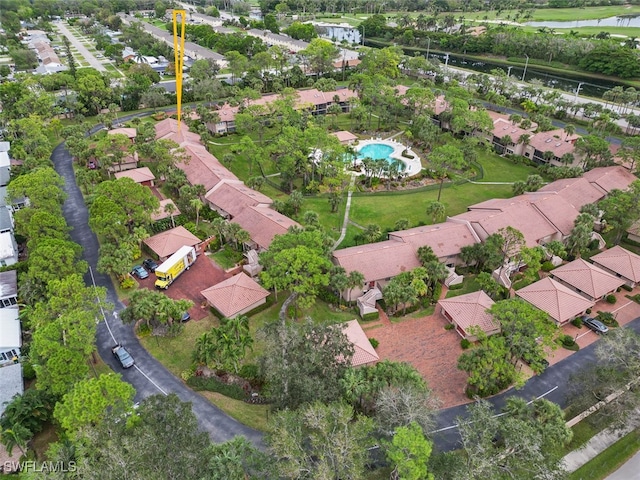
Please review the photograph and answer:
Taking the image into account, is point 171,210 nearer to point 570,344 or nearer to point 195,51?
point 570,344

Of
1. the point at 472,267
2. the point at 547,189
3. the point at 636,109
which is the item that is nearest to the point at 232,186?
the point at 472,267

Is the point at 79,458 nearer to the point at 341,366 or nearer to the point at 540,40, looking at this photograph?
the point at 341,366

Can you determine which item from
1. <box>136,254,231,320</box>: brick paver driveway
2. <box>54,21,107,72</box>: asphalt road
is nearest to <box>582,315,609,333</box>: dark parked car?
<box>136,254,231,320</box>: brick paver driveway

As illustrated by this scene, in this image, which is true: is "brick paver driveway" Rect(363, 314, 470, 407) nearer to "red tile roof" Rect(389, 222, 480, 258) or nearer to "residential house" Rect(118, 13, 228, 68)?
"red tile roof" Rect(389, 222, 480, 258)

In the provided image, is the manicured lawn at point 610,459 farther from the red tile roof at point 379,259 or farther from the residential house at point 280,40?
the residential house at point 280,40

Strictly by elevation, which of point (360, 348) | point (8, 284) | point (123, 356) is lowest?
point (123, 356)

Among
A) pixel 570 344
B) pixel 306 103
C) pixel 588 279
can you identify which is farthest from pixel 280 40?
pixel 570 344
